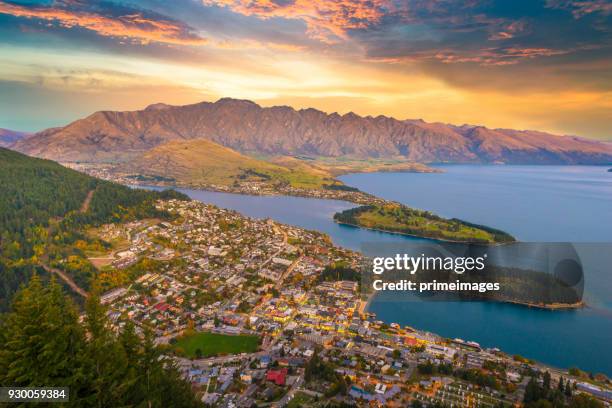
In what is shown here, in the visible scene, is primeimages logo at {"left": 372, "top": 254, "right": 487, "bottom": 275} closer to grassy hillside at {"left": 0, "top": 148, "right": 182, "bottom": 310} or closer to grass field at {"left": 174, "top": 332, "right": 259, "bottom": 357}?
grass field at {"left": 174, "top": 332, "right": 259, "bottom": 357}

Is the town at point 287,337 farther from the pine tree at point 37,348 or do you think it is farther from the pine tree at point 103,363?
the pine tree at point 37,348

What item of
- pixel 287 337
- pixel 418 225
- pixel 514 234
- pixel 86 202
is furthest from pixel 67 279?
pixel 514 234

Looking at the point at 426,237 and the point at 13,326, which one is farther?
the point at 426,237

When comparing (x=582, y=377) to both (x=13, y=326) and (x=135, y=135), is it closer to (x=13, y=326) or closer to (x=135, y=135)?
(x=13, y=326)

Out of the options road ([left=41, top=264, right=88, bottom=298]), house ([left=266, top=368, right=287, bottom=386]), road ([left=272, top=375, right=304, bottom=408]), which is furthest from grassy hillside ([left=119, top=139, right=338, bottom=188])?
road ([left=272, top=375, right=304, bottom=408])

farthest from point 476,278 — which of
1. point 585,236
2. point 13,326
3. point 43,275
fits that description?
point 43,275

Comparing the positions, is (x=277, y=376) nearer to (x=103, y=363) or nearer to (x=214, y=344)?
(x=214, y=344)
